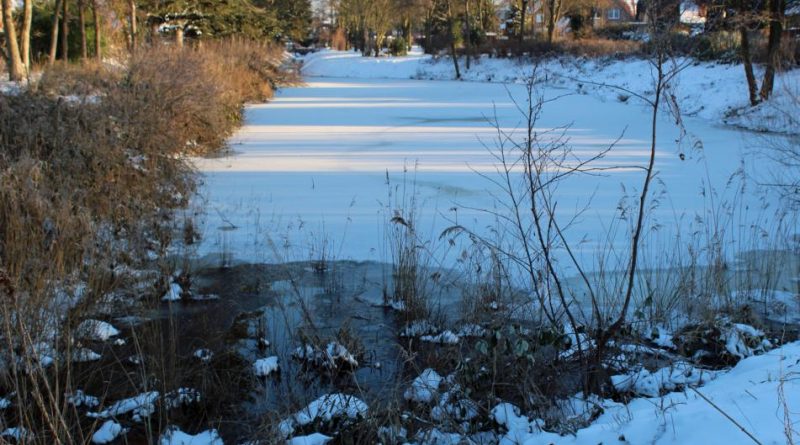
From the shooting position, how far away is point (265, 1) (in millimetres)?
41750

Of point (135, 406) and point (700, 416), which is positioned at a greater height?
point (700, 416)

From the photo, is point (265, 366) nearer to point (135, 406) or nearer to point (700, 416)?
point (135, 406)

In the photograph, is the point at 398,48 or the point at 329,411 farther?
the point at 398,48

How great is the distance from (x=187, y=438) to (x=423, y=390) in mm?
1137

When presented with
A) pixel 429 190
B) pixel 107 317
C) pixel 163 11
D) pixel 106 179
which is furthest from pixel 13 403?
pixel 163 11

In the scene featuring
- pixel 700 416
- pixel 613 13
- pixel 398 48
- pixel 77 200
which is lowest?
pixel 700 416

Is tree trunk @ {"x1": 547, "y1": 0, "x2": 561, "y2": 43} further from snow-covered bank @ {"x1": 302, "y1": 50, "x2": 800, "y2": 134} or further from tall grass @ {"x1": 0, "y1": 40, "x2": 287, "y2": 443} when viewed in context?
tall grass @ {"x1": 0, "y1": 40, "x2": 287, "y2": 443}

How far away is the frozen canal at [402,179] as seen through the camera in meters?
6.46

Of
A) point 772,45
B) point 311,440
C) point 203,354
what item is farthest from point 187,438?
point 772,45

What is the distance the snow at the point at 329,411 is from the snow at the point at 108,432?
0.80 meters

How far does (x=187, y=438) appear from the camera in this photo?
3.26m

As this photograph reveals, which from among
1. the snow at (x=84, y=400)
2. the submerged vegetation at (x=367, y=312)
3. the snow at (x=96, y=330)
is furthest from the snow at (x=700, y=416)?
the snow at (x=96, y=330)

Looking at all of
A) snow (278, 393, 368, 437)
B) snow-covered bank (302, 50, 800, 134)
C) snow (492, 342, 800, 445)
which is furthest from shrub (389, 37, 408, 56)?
snow (492, 342, 800, 445)

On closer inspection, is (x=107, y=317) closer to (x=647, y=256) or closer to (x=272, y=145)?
(x=647, y=256)
